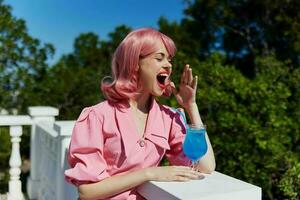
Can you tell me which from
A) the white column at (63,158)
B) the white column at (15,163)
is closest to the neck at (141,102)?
the white column at (63,158)

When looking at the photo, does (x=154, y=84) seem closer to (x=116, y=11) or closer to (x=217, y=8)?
(x=217, y=8)

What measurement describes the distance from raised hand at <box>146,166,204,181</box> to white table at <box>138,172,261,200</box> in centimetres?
3

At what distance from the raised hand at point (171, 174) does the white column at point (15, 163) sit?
2.12 metres

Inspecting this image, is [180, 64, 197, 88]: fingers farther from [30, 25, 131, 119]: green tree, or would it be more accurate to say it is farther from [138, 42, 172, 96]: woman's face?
[30, 25, 131, 119]: green tree

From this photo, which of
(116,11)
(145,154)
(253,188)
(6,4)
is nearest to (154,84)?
(145,154)

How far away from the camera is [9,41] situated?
5254 mm

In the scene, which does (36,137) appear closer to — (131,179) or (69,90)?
(69,90)

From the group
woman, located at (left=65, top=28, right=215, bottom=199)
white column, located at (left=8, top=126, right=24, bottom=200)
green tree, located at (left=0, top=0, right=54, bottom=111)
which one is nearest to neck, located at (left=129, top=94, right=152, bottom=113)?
woman, located at (left=65, top=28, right=215, bottom=199)

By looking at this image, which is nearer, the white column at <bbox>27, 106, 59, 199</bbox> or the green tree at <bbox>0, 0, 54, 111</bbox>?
the white column at <bbox>27, 106, 59, 199</bbox>

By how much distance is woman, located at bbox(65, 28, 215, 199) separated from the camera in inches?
59.2

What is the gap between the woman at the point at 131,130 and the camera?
4.93 feet

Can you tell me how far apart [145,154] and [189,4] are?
852 centimetres

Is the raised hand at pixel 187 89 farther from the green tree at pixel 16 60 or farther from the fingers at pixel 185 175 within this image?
the green tree at pixel 16 60

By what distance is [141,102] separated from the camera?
1.75 meters
